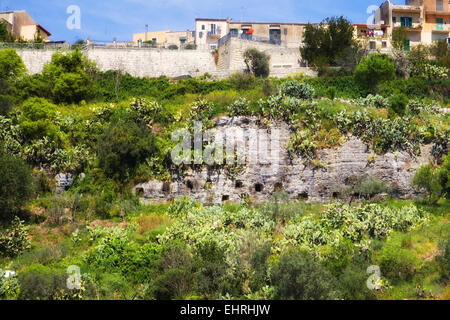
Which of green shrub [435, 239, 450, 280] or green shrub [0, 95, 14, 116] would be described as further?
green shrub [0, 95, 14, 116]

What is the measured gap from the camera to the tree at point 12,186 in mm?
20422

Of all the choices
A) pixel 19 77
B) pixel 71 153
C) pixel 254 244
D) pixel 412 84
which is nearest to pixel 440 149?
pixel 412 84

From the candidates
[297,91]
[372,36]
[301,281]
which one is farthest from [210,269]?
[372,36]

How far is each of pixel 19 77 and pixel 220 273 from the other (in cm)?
2210

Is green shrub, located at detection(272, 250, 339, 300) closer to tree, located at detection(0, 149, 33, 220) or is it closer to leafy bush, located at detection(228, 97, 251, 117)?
tree, located at detection(0, 149, 33, 220)

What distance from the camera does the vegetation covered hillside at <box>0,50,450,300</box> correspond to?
55.1 ft

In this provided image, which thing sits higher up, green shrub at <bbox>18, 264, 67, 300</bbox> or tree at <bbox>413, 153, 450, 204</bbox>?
tree at <bbox>413, 153, 450, 204</bbox>

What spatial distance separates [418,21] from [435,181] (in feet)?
89.7

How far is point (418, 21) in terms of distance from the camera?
Answer: 4581 cm

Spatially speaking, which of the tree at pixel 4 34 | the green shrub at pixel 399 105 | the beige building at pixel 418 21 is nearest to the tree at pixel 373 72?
the green shrub at pixel 399 105

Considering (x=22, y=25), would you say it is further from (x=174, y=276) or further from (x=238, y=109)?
(x=174, y=276)

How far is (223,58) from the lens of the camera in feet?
124

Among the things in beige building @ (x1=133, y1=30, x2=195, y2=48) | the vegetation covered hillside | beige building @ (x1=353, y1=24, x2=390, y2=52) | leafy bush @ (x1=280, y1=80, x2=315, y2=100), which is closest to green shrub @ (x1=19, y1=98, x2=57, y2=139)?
the vegetation covered hillside

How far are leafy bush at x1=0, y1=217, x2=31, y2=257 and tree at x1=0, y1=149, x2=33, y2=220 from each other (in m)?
0.77
